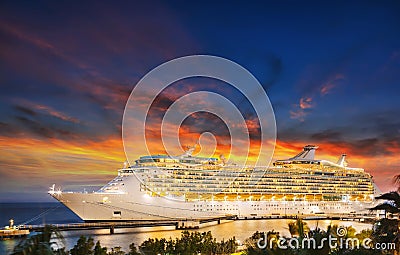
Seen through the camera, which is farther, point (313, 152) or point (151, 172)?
point (313, 152)

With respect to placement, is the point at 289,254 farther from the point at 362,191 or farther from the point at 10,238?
the point at 362,191

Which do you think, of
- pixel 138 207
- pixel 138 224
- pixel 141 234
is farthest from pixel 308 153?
pixel 141 234

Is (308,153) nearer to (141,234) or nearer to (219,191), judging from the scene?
(219,191)

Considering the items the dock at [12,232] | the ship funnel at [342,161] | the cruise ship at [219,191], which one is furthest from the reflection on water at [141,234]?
the ship funnel at [342,161]

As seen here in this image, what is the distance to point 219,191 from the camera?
54.8 metres

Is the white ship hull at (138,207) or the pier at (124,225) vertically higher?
the white ship hull at (138,207)

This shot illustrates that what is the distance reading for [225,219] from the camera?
53312 millimetres

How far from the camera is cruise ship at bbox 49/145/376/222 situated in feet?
146

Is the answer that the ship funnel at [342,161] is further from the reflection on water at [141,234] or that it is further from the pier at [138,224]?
the reflection on water at [141,234]

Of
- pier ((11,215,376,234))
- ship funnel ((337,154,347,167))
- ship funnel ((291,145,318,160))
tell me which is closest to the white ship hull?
pier ((11,215,376,234))

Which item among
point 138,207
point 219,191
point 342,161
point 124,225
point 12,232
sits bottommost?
point 12,232

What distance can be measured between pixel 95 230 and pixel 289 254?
36565 mm

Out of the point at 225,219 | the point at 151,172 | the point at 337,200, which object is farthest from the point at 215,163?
the point at 337,200

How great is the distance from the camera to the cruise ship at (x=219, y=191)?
44.6 m
